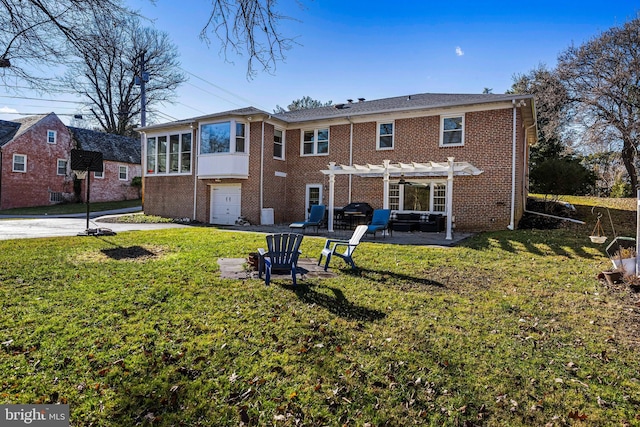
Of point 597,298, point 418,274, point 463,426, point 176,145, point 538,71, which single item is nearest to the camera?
point 463,426

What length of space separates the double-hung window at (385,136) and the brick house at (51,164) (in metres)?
25.1

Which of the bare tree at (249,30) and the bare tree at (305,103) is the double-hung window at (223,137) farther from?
the bare tree at (305,103)

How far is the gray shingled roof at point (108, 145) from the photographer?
3047 cm

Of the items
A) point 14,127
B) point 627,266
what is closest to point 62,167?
point 14,127

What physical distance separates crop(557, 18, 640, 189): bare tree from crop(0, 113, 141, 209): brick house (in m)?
34.0

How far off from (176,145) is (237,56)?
16.2m

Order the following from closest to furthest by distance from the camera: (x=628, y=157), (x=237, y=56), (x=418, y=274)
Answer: (x=237, y=56)
(x=418, y=274)
(x=628, y=157)

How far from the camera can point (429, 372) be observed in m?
3.37

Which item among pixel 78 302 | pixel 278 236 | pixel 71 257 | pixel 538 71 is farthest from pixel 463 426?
pixel 538 71

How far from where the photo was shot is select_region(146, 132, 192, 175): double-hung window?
18.8 meters

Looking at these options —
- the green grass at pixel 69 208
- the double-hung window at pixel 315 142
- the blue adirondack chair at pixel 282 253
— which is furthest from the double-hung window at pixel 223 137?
the green grass at pixel 69 208

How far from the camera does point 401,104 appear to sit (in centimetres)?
1590

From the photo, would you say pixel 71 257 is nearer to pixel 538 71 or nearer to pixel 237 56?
pixel 237 56

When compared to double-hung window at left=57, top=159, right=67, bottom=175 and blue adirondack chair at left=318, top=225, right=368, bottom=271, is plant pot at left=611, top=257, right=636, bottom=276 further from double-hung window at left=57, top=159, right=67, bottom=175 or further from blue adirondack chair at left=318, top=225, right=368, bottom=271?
double-hung window at left=57, top=159, right=67, bottom=175
